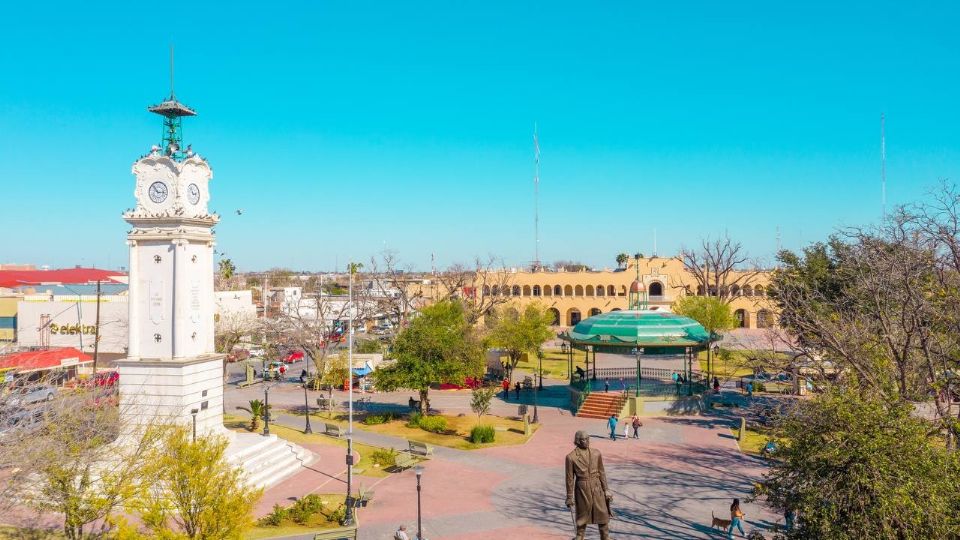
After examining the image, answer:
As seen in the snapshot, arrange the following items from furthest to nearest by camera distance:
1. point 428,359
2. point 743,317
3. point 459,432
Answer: point 743,317 < point 428,359 < point 459,432

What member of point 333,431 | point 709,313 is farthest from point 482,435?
point 709,313

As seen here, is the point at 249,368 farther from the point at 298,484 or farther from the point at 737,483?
the point at 737,483

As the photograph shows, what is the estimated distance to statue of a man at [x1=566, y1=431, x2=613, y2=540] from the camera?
39.1 feet

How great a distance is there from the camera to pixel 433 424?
1252 inches

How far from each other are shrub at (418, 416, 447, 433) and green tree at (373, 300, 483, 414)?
1.60 metres

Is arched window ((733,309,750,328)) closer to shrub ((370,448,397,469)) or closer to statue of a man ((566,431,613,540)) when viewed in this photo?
shrub ((370,448,397,469))

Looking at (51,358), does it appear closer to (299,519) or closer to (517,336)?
(517,336)

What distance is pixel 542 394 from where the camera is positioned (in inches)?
1699

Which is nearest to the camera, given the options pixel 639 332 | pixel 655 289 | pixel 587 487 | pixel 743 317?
pixel 587 487

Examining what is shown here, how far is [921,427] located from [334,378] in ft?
108

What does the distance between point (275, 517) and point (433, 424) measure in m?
12.6

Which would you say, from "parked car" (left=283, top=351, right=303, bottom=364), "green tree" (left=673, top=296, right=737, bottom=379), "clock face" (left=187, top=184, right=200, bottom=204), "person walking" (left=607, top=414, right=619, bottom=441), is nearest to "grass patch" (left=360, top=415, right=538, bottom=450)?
"person walking" (left=607, top=414, right=619, bottom=441)

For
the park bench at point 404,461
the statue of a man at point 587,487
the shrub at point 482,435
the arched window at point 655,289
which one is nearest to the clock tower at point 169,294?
the park bench at point 404,461

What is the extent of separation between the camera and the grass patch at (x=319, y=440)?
25.6 meters
